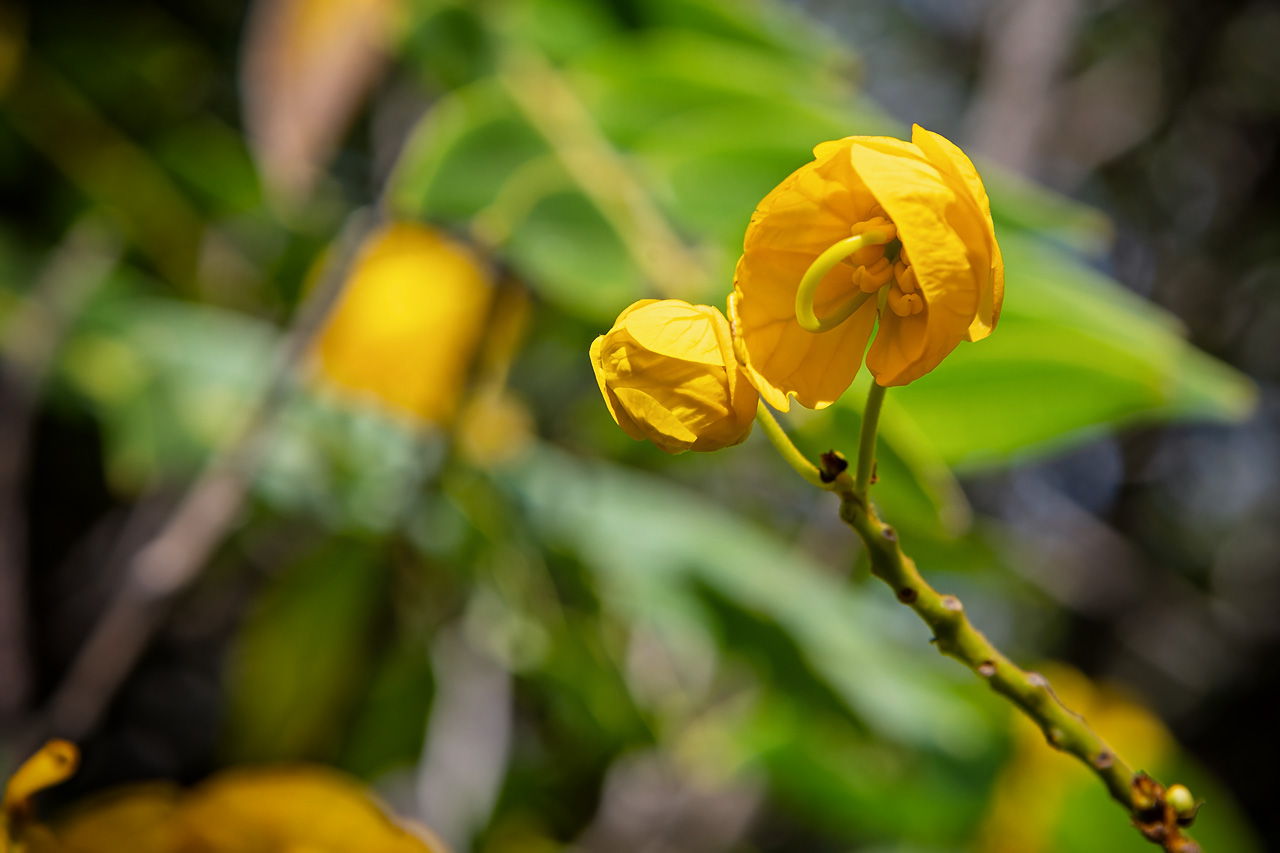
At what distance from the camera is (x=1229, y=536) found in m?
3.05

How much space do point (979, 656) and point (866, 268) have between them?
114mm

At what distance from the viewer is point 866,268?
0.28m

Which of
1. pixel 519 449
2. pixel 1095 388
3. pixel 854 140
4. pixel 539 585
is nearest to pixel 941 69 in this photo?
pixel 519 449

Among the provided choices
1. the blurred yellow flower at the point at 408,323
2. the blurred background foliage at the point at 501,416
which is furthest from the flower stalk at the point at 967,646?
the blurred yellow flower at the point at 408,323

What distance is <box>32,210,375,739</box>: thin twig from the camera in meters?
0.73

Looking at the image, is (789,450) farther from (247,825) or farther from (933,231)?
(247,825)

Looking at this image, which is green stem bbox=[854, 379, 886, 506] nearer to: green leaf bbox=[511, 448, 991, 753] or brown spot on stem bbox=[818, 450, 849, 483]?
brown spot on stem bbox=[818, 450, 849, 483]

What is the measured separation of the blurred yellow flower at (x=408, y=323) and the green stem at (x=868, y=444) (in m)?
0.64

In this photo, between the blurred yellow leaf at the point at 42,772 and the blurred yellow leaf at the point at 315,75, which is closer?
the blurred yellow leaf at the point at 42,772

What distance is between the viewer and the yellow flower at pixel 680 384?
28cm

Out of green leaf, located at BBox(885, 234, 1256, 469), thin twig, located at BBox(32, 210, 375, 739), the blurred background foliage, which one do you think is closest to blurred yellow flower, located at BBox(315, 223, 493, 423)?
the blurred background foliage

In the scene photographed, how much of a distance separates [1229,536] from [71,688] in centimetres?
308

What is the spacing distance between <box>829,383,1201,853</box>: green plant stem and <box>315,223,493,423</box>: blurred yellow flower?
651 mm

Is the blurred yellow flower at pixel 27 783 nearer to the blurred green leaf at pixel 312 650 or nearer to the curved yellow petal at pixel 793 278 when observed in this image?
the curved yellow petal at pixel 793 278
